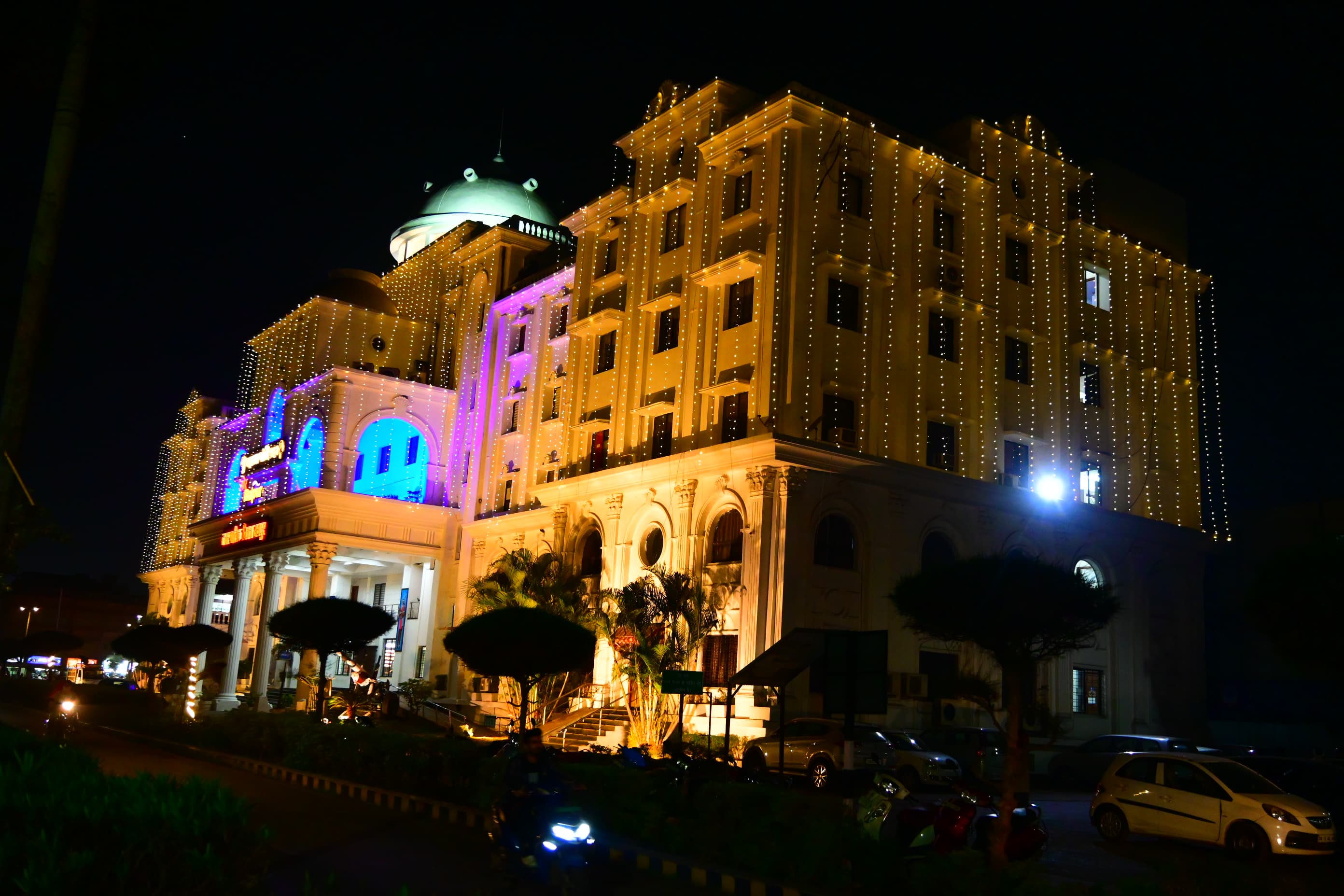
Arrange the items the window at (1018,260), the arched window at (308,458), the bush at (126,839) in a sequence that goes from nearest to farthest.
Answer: the bush at (126,839) → the window at (1018,260) → the arched window at (308,458)

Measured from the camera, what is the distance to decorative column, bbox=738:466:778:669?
2858cm

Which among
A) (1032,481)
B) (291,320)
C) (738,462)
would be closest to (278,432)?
(291,320)

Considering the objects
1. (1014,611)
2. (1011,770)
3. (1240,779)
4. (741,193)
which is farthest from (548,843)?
(741,193)

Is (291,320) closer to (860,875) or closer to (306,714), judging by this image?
(306,714)

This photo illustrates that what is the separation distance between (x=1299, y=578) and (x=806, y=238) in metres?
16.4

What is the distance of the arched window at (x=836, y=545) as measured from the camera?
97.7 ft

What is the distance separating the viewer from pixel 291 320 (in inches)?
2066

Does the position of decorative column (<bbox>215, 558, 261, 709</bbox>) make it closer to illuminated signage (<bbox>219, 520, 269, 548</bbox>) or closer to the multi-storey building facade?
illuminated signage (<bbox>219, 520, 269, 548</bbox>)

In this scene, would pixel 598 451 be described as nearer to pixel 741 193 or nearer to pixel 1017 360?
pixel 741 193

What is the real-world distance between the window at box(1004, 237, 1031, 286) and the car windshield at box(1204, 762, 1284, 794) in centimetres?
2156

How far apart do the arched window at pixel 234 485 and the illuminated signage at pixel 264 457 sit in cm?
41

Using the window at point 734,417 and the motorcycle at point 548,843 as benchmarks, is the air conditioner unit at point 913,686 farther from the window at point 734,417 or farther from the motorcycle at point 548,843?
the motorcycle at point 548,843

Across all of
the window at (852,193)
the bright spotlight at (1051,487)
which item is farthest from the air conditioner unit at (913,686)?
the window at (852,193)

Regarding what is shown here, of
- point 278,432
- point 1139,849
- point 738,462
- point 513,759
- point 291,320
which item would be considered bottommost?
point 1139,849
